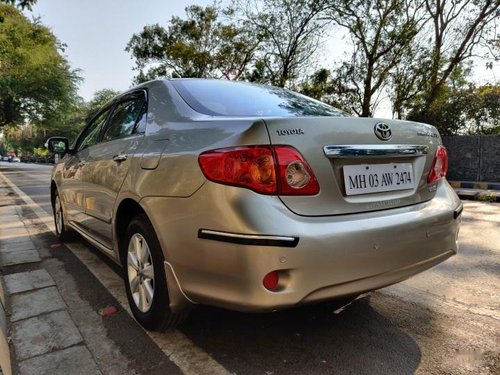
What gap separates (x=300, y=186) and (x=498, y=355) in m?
1.42

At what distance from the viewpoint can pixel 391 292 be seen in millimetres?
3076

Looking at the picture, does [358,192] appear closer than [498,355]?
Yes

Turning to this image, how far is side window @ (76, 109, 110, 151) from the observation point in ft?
11.8

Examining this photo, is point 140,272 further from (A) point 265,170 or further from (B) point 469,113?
(B) point 469,113

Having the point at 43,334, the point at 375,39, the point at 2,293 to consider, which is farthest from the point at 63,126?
the point at 43,334

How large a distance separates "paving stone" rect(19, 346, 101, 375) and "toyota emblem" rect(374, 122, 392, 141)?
1833mm

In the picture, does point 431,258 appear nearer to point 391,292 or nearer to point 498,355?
point 498,355

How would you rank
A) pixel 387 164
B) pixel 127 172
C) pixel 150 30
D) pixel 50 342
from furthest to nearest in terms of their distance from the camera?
pixel 150 30, pixel 127 172, pixel 50 342, pixel 387 164

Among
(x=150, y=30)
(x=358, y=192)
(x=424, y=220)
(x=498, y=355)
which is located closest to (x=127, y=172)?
(x=358, y=192)

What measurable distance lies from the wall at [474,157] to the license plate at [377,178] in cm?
1226

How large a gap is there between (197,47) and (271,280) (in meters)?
23.9

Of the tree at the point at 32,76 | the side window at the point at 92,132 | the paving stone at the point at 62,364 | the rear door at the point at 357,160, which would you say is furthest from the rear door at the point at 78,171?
the tree at the point at 32,76

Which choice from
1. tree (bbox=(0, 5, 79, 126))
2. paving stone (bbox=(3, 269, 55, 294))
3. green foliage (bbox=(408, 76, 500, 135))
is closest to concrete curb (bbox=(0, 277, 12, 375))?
paving stone (bbox=(3, 269, 55, 294))

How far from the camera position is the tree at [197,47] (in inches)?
881
